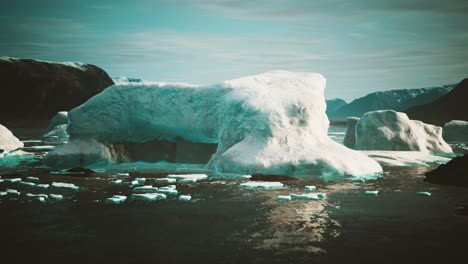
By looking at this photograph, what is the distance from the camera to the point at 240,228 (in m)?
10.5

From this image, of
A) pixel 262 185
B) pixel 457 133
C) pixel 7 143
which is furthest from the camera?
pixel 457 133

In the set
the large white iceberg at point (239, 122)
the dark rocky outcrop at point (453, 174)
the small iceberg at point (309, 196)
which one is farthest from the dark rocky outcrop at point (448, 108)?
the small iceberg at point (309, 196)

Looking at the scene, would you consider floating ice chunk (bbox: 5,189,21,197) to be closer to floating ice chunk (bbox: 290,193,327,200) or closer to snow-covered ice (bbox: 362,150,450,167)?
floating ice chunk (bbox: 290,193,327,200)

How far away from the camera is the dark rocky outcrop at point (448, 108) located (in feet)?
470

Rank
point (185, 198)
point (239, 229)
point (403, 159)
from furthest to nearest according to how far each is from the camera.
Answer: point (403, 159) → point (185, 198) → point (239, 229)

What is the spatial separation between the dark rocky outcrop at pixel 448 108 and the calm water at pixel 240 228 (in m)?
136

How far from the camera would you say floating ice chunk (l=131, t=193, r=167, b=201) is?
1405 centimetres

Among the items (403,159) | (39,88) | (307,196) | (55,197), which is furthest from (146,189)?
(39,88)

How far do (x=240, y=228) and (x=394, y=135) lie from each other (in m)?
22.4

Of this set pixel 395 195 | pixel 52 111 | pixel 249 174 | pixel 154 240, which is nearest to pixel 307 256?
pixel 154 240

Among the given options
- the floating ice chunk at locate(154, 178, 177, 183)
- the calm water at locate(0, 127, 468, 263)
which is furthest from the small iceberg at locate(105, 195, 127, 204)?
the floating ice chunk at locate(154, 178, 177, 183)

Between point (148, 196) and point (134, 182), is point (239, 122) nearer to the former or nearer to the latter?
point (134, 182)

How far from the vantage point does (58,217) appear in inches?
457

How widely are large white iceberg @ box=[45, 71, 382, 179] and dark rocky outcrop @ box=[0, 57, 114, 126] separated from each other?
321 ft
